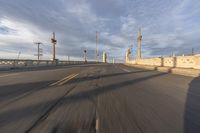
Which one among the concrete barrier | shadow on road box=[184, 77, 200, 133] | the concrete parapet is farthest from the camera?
the concrete parapet

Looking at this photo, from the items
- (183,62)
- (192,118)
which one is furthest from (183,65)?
(192,118)

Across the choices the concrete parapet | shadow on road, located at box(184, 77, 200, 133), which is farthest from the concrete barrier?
shadow on road, located at box(184, 77, 200, 133)

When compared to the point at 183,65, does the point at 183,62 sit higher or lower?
higher

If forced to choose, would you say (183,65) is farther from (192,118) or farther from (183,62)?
(192,118)

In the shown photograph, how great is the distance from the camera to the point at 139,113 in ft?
14.7

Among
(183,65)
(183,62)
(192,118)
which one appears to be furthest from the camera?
(183,65)

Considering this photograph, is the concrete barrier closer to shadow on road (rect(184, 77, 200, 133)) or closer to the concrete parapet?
the concrete parapet

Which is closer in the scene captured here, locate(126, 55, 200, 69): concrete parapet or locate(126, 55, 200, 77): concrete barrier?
locate(126, 55, 200, 77): concrete barrier

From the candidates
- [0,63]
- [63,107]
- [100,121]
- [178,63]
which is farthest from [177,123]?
[0,63]

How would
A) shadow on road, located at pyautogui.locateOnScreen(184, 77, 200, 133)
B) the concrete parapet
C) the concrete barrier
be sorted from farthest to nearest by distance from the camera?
the concrete parapet
the concrete barrier
shadow on road, located at pyautogui.locateOnScreen(184, 77, 200, 133)

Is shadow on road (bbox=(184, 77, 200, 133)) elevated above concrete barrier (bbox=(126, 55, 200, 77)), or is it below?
below

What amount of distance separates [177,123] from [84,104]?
2676 millimetres

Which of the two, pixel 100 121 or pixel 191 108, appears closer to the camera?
pixel 100 121

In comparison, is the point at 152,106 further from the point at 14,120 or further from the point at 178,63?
the point at 178,63
